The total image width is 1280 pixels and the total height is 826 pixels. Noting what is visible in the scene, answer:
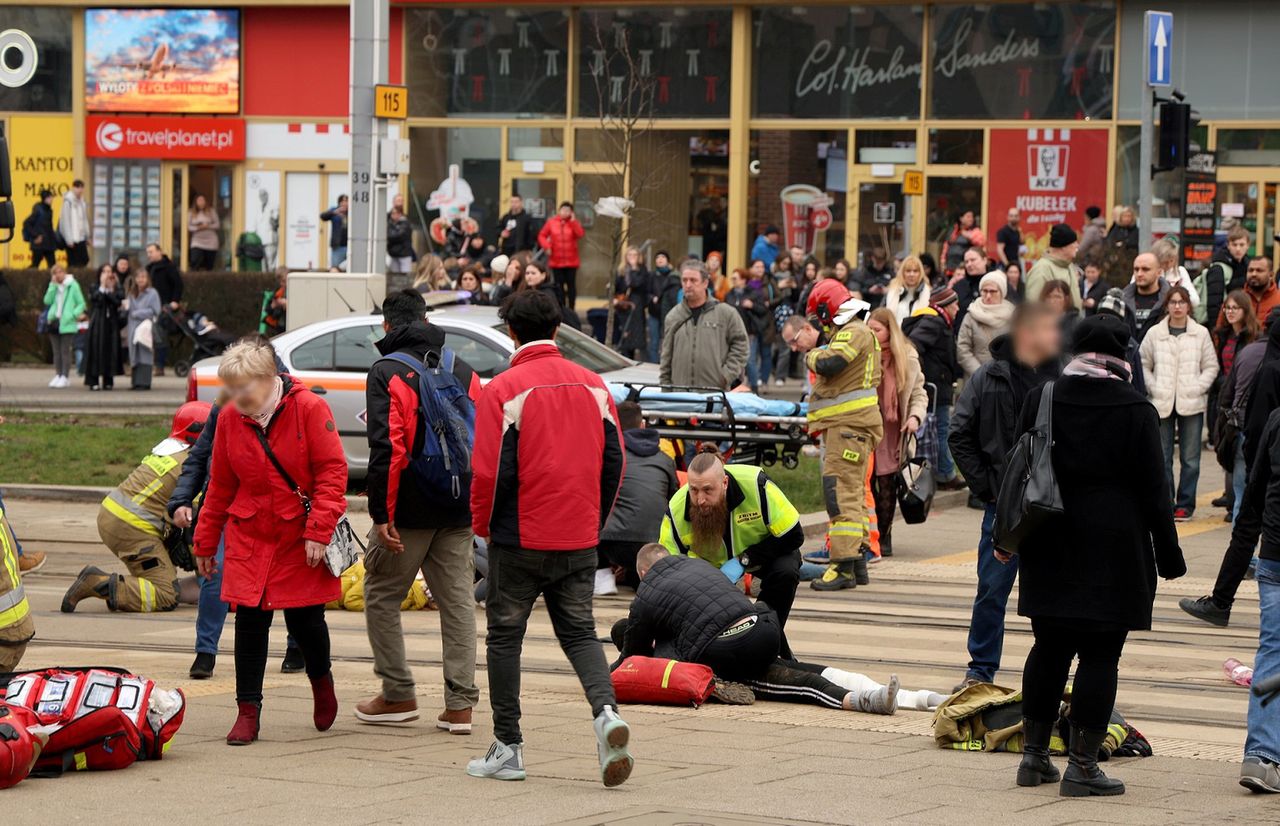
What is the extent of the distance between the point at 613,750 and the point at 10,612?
8.12 feet

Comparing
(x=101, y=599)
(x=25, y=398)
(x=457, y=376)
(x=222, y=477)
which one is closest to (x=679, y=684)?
(x=457, y=376)

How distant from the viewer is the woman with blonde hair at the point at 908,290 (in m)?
18.0

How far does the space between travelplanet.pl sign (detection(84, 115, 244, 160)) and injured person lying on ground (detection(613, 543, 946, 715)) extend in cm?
2974

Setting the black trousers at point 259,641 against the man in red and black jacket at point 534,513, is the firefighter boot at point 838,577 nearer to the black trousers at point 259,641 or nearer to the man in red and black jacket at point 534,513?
the black trousers at point 259,641

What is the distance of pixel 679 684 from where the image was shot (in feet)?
30.2

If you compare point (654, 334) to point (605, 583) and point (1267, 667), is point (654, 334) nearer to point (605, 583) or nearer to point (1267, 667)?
point (605, 583)

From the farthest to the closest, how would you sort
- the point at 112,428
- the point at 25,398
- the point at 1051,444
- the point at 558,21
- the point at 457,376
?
1. the point at 558,21
2. the point at 25,398
3. the point at 112,428
4. the point at 457,376
5. the point at 1051,444

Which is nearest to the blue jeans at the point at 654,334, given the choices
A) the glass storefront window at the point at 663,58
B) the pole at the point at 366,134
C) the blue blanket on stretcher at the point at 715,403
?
the glass storefront window at the point at 663,58

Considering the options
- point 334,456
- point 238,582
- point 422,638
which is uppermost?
point 334,456

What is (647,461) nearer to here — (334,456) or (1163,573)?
(334,456)

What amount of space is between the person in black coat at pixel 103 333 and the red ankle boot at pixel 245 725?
67.2 feet

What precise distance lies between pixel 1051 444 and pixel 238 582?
330 cm

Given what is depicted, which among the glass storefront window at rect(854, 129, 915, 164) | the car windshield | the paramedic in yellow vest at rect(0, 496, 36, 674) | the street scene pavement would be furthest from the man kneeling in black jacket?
the glass storefront window at rect(854, 129, 915, 164)

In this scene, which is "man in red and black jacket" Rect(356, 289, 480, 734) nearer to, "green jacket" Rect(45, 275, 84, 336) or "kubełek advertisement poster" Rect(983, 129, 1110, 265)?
"green jacket" Rect(45, 275, 84, 336)
